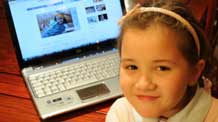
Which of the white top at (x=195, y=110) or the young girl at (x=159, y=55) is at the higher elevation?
the young girl at (x=159, y=55)

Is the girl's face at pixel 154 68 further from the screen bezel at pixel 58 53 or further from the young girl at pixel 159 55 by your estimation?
the screen bezel at pixel 58 53

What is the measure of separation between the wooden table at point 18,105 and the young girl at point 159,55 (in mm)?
266

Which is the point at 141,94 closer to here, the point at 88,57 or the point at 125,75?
the point at 125,75

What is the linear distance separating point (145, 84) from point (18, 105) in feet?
1.62

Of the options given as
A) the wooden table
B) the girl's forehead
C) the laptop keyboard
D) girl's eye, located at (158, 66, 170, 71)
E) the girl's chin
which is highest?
the girl's forehead

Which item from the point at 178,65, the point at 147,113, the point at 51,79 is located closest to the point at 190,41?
the point at 178,65

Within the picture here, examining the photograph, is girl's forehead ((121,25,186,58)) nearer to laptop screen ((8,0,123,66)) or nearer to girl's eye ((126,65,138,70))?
girl's eye ((126,65,138,70))

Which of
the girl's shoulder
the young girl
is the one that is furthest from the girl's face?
the girl's shoulder

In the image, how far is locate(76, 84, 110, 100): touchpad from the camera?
117 centimetres

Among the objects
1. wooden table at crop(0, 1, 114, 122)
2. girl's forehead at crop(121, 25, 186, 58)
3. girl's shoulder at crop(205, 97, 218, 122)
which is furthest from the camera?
wooden table at crop(0, 1, 114, 122)

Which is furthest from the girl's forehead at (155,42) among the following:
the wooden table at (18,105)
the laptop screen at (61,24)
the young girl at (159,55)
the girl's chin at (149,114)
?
the laptop screen at (61,24)

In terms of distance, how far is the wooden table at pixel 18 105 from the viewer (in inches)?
44.3

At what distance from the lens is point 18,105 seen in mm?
1186

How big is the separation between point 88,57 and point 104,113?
0.83 ft
